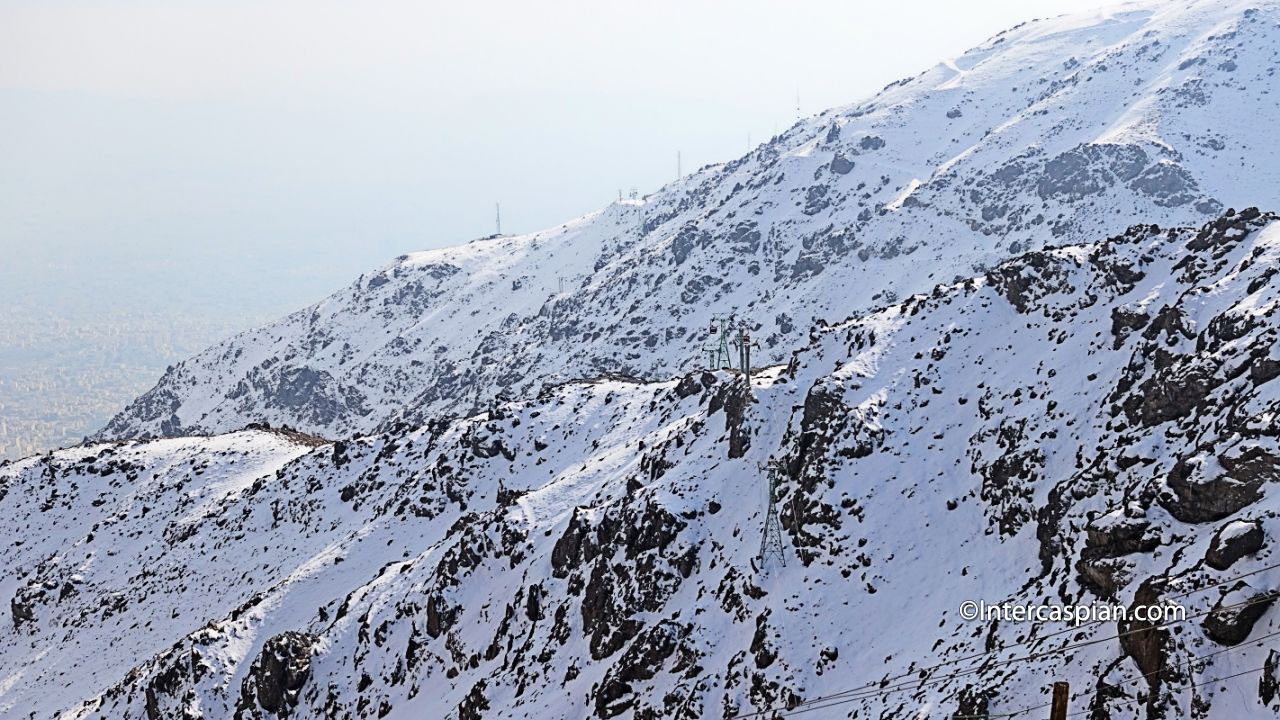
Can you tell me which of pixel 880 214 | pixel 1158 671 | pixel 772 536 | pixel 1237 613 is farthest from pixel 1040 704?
pixel 880 214

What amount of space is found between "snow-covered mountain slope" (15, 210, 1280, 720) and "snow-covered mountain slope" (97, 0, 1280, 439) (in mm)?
65317

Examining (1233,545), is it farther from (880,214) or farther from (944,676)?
(880,214)

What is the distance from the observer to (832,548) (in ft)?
142

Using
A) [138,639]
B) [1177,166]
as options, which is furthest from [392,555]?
[1177,166]

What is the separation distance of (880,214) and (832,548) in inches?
4257

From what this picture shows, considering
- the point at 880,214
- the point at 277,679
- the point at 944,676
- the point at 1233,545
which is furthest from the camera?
the point at 880,214

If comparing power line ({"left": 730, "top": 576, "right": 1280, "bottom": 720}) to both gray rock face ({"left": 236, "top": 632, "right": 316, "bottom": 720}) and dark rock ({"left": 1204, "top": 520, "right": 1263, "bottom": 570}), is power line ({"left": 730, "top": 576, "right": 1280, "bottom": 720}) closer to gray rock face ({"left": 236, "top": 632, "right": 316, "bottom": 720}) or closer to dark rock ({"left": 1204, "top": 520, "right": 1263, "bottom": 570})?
dark rock ({"left": 1204, "top": 520, "right": 1263, "bottom": 570})

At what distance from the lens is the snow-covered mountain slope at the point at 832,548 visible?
30.2 m

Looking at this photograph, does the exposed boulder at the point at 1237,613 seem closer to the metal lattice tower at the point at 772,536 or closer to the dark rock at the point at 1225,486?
the dark rock at the point at 1225,486

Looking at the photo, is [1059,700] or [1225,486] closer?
[1059,700]

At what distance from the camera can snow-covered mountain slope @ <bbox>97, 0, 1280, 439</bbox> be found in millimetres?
126375

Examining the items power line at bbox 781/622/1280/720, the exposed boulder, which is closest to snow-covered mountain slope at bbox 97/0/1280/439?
power line at bbox 781/622/1280/720

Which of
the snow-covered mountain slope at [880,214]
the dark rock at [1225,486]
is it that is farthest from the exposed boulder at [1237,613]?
the snow-covered mountain slope at [880,214]

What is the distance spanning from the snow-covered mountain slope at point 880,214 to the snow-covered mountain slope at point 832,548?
65317 millimetres
